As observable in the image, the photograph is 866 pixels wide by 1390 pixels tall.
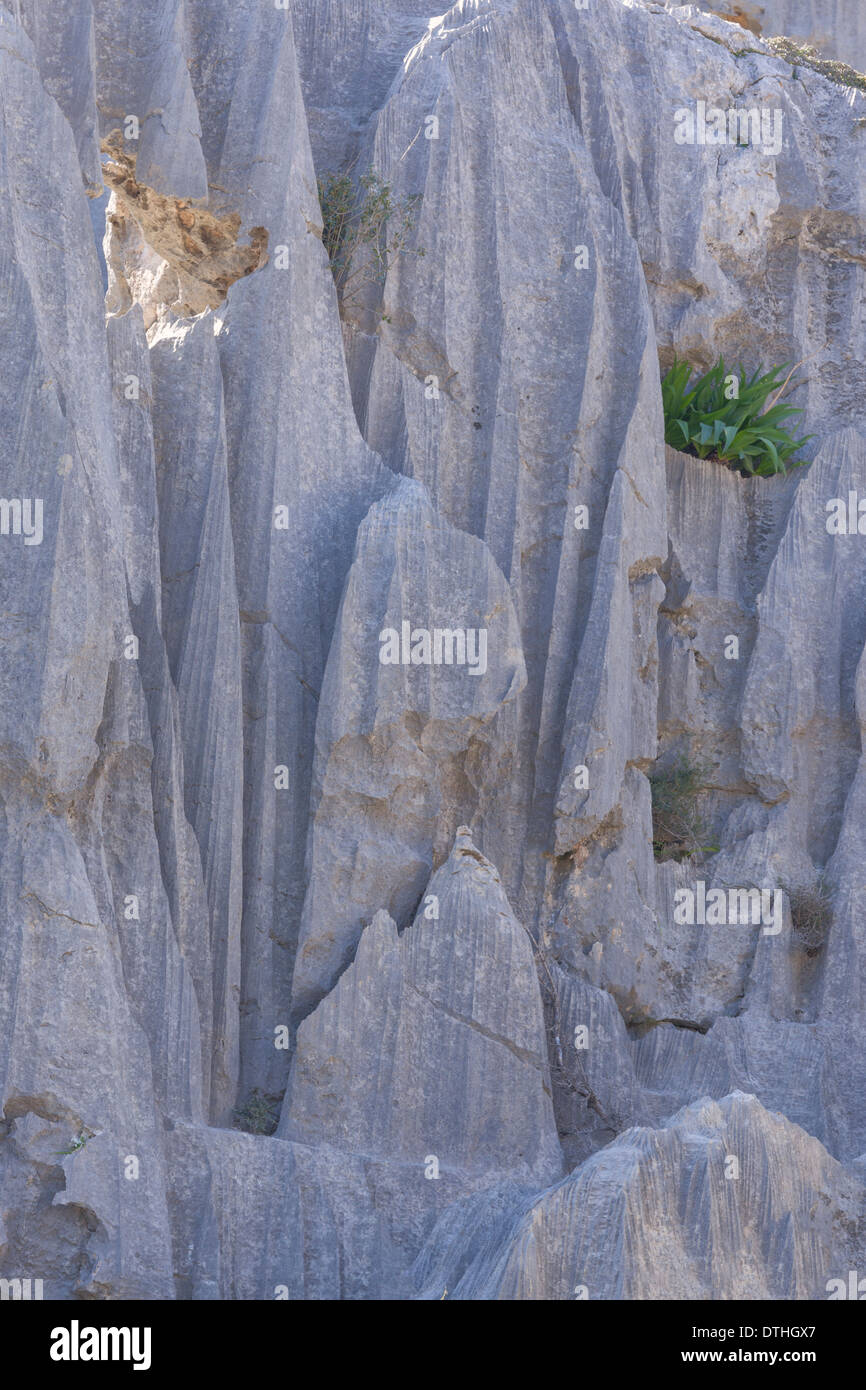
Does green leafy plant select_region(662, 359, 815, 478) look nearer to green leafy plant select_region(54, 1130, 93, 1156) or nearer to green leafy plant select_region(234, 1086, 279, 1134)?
green leafy plant select_region(234, 1086, 279, 1134)

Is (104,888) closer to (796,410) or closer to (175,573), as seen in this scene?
(175,573)

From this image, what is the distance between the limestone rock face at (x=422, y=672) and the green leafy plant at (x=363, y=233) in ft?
0.56

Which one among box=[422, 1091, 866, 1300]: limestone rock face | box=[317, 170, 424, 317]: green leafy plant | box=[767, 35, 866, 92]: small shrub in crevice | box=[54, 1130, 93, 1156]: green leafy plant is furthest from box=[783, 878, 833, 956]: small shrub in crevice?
box=[767, 35, 866, 92]: small shrub in crevice

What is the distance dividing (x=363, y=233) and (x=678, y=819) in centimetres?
532

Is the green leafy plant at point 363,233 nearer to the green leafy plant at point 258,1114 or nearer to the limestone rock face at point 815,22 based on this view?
the green leafy plant at point 258,1114

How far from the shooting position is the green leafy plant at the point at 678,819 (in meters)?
16.2

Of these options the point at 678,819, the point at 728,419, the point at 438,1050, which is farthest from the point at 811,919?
the point at 728,419

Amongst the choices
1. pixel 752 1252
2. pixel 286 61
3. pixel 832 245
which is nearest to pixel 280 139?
pixel 286 61

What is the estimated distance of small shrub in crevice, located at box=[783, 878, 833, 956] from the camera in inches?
630

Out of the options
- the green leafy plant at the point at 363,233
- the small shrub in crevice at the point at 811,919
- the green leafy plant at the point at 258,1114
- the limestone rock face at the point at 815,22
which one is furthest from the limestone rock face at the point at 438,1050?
the limestone rock face at the point at 815,22

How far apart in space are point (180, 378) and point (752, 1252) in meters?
7.27

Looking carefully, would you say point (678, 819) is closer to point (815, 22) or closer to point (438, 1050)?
point (438, 1050)

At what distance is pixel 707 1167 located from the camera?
11.9 metres

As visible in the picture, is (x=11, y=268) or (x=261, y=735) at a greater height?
(x=11, y=268)
